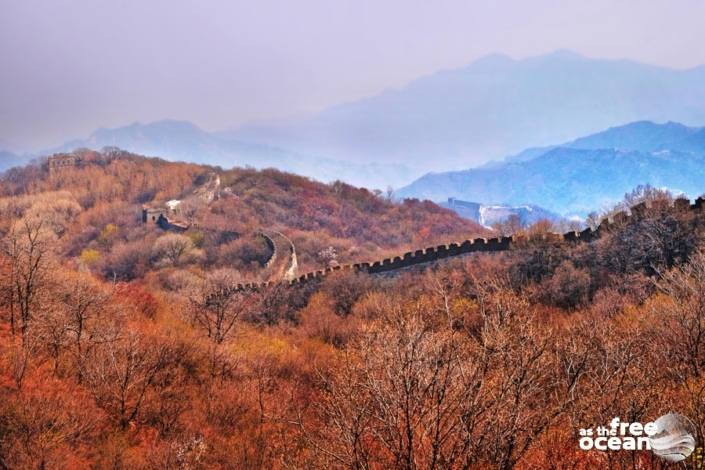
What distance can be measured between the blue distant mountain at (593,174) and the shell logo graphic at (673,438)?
123670 millimetres

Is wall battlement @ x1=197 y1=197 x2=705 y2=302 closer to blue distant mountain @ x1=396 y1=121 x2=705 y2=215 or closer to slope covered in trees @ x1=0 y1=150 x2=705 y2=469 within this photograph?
slope covered in trees @ x1=0 y1=150 x2=705 y2=469

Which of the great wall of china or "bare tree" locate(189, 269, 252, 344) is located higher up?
the great wall of china

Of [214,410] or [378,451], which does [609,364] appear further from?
[214,410]

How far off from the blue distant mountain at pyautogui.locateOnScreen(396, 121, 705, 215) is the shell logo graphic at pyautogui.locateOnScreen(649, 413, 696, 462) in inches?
4869

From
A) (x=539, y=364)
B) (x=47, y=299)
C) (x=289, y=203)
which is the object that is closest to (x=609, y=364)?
(x=539, y=364)

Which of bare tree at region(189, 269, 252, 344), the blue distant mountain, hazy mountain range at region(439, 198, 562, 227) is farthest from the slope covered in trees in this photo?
the blue distant mountain

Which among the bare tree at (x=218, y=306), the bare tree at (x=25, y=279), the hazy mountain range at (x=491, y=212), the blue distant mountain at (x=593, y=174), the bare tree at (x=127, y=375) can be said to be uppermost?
the blue distant mountain at (x=593, y=174)

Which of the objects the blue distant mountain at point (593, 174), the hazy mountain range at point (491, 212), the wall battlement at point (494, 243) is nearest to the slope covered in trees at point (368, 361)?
the wall battlement at point (494, 243)

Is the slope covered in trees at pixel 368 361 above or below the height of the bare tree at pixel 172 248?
below

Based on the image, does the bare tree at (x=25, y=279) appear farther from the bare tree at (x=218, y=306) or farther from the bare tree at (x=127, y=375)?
the bare tree at (x=218, y=306)

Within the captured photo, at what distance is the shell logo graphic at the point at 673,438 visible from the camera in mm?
6262

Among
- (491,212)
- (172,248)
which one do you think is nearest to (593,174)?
(491,212)

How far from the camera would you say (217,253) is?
142 feet

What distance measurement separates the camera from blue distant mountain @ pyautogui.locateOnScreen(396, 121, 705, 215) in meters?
133
